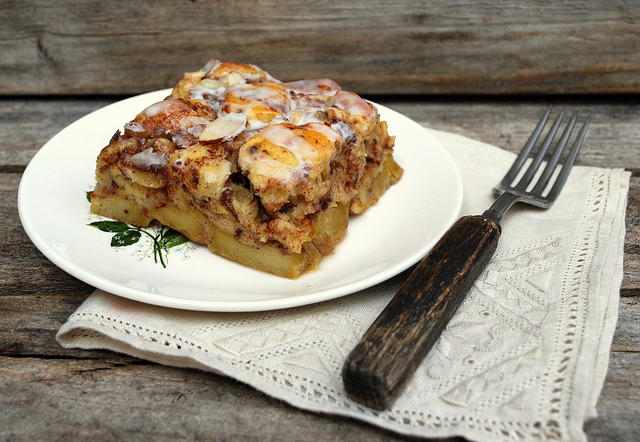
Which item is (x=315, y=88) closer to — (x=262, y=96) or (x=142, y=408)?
(x=262, y=96)

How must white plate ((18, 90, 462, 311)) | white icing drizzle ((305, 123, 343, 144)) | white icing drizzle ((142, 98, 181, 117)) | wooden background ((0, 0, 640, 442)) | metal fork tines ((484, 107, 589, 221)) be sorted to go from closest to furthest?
white plate ((18, 90, 462, 311)) → white icing drizzle ((305, 123, 343, 144)) → white icing drizzle ((142, 98, 181, 117)) → metal fork tines ((484, 107, 589, 221)) → wooden background ((0, 0, 640, 442))

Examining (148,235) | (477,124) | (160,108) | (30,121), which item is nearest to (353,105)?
(160,108)

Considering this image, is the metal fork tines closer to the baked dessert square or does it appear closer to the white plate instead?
the white plate

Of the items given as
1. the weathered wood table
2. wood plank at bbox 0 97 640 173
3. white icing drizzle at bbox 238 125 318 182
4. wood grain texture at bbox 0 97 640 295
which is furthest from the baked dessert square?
wood plank at bbox 0 97 640 173

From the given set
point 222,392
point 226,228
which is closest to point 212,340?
point 222,392

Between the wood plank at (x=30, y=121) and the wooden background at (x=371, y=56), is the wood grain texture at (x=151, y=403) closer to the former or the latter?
the wooden background at (x=371, y=56)
